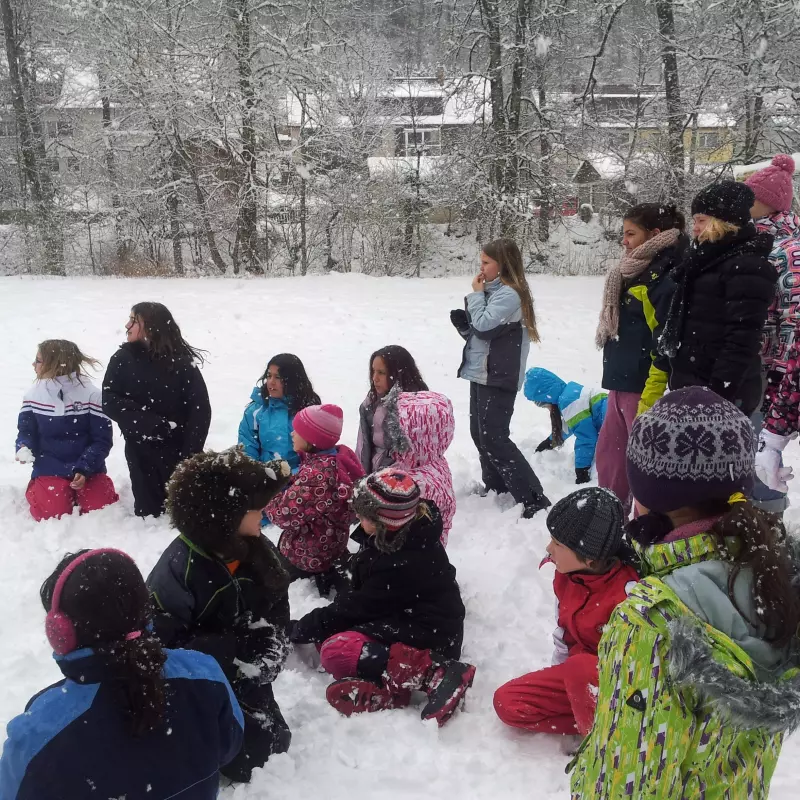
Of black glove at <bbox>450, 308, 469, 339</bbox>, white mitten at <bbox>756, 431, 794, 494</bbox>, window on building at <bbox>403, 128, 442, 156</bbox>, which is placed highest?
window on building at <bbox>403, 128, 442, 156</bbox>

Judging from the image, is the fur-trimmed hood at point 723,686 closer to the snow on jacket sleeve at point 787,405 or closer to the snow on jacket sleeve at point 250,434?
the snow on jacket sleeve at point 787,405

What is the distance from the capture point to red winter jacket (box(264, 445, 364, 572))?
13.2ft

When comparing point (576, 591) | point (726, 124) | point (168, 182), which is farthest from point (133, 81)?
point (576, 591)

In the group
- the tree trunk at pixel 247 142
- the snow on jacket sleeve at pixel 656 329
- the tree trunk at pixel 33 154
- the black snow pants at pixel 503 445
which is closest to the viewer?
the snow on jacket sleeve at pixel 656 329

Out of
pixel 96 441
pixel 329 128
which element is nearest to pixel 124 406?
pixel 96 441

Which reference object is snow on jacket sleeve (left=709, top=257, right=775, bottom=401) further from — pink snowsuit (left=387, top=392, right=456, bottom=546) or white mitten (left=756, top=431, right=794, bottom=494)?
pink snowsuit (left=387, top=392, right=456, bottom=546)

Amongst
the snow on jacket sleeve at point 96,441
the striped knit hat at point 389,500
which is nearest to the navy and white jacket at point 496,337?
the striped knit hat at point 389,500

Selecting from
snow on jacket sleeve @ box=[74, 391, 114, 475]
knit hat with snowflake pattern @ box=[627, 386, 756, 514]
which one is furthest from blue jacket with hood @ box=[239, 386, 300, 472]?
knit hat with snowflake pattern @ box=[627, 386, 756, 514]

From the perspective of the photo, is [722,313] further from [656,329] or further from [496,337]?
[496,337]

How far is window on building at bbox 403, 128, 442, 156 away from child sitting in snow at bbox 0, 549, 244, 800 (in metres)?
22.4

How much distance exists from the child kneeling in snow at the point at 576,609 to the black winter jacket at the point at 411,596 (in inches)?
17.7

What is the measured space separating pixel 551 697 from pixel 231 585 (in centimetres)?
135

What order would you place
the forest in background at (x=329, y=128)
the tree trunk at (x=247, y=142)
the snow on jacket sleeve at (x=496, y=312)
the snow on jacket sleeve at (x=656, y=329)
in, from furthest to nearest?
the tree trunk at (x=247, y=142)
the forest in background at (x=329, y=128)
the snow on jacket sleeve at (x=496, y=312)
the snow on jacket sleeve at (x=656, y=329)

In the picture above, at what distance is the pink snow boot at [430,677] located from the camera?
300 centimetres
